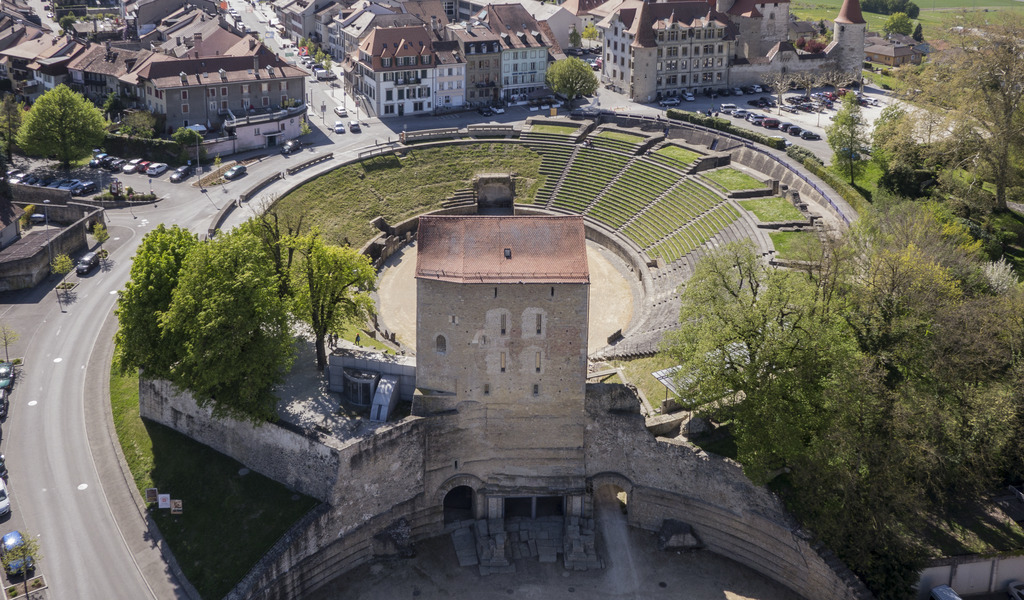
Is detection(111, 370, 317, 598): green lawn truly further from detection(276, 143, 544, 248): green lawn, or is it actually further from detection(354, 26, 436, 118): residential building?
detection(354, 26, 436, 118): residential building

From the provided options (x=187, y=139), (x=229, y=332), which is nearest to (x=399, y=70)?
(x=187, y=139)

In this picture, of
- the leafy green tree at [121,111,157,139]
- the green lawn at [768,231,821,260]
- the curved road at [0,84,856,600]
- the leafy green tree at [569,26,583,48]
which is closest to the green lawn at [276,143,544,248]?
the curved road at [0,84,856,600]

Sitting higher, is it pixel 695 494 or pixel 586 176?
pixel 586 176

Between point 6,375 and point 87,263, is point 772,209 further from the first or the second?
point 6,375

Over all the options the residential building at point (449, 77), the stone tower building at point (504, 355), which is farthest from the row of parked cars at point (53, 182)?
the stone tower building at point (504, 355)

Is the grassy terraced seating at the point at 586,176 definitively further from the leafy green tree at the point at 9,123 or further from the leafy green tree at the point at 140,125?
the leafy green tree at the point at 9,123

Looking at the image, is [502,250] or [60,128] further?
[60,128]

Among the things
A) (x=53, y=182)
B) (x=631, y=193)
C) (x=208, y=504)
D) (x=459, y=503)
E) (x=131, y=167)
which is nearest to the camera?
(x=208, y=504)

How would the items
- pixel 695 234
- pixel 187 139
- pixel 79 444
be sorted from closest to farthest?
pixel 79 444, pixel 695 234, pixel 187 139
